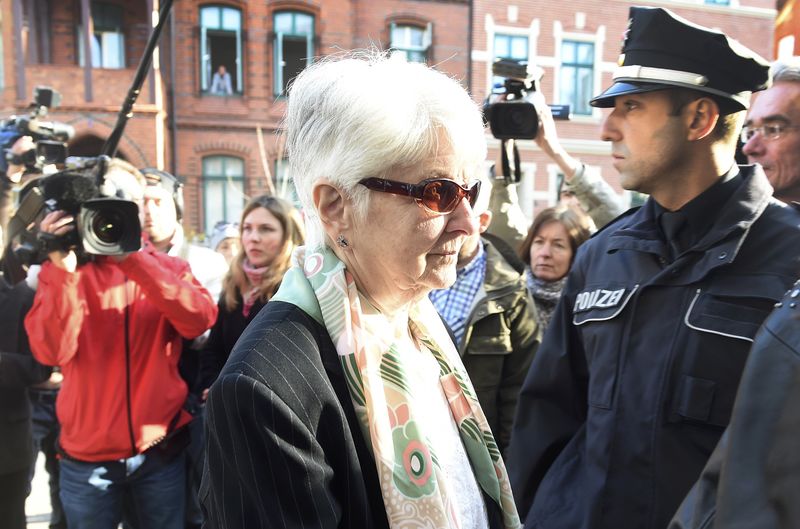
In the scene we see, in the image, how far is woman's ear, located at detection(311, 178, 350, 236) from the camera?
4.01ft

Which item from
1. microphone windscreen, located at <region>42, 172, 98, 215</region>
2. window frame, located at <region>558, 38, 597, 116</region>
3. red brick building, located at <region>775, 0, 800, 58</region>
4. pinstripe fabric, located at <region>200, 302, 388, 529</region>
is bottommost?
pinstripe fabric, located at <region>200, 302, 388, 529</region>

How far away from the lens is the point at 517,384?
2.77 metres

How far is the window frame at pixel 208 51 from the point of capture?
14.7 meters

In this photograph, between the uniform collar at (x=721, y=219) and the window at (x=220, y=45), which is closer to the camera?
the uniform collar at (x=721, y=219)

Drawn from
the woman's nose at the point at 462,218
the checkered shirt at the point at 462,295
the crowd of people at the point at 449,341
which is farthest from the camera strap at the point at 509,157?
the woman's nose at the point at 462,218

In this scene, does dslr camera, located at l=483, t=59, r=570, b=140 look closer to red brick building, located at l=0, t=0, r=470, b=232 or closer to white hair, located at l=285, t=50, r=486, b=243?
white hair, located at l=285, t=50, r=486, b=243

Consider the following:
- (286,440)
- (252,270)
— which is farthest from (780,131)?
(252,270)

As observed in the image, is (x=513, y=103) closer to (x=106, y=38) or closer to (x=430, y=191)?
(x=430, y=191)

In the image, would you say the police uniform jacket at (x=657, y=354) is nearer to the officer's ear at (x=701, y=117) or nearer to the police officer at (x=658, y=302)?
the police officer at (x=658, y=302)

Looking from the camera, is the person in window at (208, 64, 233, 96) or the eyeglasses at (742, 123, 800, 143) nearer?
the eyeglasses at (742, 123, 800, 143)

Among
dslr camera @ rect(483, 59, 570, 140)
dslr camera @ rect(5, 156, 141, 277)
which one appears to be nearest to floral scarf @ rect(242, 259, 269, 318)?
dslr camera @ rect(5, 156, 141, 277)

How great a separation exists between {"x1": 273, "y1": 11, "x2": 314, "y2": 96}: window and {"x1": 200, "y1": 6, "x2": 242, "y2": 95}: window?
887mm

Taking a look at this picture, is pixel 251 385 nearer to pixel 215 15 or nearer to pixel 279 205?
pixel 279 205

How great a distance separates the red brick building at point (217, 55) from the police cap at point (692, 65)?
1261cm
